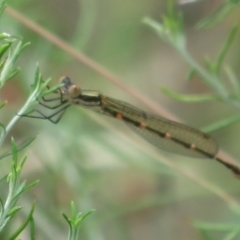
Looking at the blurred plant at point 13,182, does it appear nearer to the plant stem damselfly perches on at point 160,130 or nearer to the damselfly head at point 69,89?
the damselfly head at point 69,89

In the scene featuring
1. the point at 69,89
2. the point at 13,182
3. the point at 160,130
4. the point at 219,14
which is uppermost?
the point at 219,14

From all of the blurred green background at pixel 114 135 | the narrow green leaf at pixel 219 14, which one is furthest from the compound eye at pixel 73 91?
the narrow green leaf at pixel 219 14

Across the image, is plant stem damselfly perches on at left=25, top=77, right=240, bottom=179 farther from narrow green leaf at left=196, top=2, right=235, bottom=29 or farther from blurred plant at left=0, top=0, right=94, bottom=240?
blurred plant at left=0, top=0, right=94, bottom=240

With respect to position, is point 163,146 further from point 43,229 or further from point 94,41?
point 94,41

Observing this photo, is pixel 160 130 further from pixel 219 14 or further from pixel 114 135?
pixel 219 14

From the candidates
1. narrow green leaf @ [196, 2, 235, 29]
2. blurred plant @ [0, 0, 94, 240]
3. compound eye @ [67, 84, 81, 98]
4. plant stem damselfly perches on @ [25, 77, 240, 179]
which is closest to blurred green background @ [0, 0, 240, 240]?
plant stem damselfly perches on @ [25, 77, 240, 179]

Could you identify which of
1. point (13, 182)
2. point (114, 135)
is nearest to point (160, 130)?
point (114, 135)
